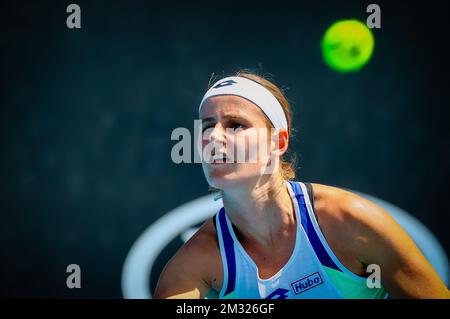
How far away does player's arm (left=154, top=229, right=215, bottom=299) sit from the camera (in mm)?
2162

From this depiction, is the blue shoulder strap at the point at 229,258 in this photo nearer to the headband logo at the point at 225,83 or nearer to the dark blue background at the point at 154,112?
the headband logo at the point at 225,83

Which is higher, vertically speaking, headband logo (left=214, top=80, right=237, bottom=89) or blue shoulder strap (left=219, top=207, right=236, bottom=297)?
headband logo (left=214, top=80, right=237, bottom=89)

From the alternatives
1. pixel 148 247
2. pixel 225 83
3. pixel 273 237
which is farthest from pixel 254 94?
pixel 148 247

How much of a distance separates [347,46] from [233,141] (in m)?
1.80

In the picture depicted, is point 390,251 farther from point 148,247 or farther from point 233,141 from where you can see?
point 148,247

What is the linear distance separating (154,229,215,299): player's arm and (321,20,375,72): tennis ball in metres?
1.83

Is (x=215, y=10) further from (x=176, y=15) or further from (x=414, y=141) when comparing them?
(x=414, y=141)

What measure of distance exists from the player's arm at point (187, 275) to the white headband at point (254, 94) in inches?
22.6

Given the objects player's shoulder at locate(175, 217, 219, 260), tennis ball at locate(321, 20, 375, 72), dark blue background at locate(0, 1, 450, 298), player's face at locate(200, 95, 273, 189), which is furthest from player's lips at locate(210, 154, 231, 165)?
tennis ball at locate(321, 20, 375, 72)

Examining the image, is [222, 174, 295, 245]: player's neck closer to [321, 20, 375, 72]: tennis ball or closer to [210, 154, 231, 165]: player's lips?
[210, 154, 231, 165]: player's lips

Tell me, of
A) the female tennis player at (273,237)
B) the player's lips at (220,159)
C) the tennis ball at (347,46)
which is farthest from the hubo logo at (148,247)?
the player's lips at (220,159)

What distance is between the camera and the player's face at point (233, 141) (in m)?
2.08

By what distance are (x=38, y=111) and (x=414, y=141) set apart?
2.50m

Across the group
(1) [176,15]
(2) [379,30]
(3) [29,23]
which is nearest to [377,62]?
(2) [379,30]
